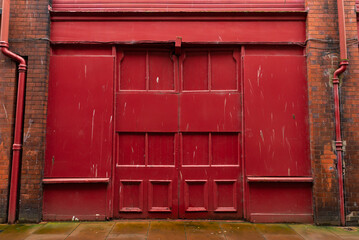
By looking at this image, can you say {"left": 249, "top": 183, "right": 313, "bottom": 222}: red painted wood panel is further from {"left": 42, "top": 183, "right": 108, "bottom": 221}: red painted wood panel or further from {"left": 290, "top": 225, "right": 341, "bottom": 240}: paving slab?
{"left": 42, "top": 183, "right": 108, "bottom": 221}: red painted wood panel

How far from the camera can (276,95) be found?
4820 millimetres

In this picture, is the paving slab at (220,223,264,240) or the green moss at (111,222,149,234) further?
the green moss at (111,222,149,234)

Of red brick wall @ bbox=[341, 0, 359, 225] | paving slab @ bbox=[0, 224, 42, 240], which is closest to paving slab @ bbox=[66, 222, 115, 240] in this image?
paving slab @ bbox=[0, 224, 42, 240]

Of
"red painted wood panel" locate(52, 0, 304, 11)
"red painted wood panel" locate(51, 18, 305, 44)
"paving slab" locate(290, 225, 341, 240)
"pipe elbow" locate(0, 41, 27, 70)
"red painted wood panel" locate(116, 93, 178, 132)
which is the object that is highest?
"red painted wood panel" locate(52, 0, 304, 11)

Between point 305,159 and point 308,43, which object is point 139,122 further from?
point 308,43

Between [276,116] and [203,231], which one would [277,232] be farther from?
[276,116]

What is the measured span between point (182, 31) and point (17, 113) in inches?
140

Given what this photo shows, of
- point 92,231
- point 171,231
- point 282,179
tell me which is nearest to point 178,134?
point 171,231

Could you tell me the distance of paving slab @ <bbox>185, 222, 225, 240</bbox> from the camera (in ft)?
12.8

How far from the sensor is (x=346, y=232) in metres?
4.20

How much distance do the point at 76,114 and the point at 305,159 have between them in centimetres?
453

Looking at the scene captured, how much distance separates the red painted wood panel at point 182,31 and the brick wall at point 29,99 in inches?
14.1

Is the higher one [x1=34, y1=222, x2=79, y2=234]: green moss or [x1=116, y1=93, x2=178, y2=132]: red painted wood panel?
[x1=116, y1=93, x2=178, y2=132]: red painted wood panel

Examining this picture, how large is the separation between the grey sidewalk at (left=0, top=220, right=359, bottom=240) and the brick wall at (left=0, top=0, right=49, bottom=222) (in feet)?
1.57
